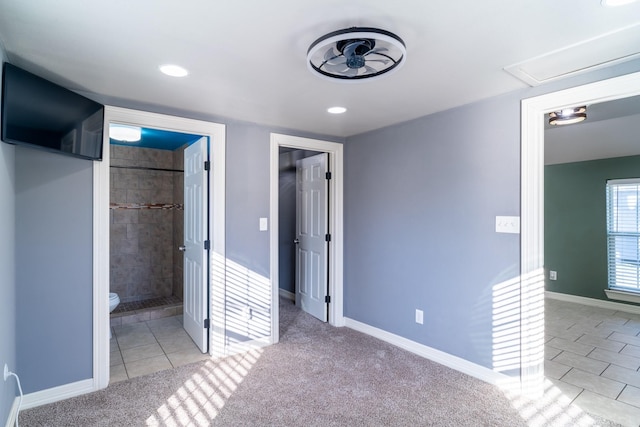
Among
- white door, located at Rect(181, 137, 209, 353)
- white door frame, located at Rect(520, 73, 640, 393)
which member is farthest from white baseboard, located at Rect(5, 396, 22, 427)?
white door frame, located at Rect(520, 73, 640, 393)

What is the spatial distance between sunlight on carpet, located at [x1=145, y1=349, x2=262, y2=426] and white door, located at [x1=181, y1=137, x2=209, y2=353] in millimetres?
382

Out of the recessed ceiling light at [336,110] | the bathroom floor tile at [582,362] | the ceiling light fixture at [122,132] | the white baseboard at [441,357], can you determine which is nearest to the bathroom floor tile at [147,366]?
the white baseboard at [441,357]

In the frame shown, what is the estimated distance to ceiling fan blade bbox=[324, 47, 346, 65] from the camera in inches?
68.4

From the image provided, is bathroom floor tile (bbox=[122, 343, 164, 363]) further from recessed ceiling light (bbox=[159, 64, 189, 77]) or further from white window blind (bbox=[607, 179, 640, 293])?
white window blind (bbox=[607, 179, 640, 293])

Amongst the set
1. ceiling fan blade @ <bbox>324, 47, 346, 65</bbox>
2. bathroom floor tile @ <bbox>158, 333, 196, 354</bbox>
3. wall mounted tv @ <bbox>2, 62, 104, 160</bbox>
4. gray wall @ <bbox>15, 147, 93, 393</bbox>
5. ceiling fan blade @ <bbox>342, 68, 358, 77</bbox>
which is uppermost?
ceiling fan blade @ <bbox>324, 47, 346, 65</bbox>

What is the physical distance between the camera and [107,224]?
8.45ft

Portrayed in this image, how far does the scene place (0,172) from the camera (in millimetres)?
1810

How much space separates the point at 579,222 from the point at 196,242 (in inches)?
209

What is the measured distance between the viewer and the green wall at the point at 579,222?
4.77 m

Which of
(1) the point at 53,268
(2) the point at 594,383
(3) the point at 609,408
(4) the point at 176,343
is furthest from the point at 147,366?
(2) the point at 594,383

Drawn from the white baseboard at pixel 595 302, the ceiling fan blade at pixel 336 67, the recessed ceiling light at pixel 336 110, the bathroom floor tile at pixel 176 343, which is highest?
the recessed ceiling light at pixel 336 110

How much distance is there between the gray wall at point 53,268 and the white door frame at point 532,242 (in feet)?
10.4

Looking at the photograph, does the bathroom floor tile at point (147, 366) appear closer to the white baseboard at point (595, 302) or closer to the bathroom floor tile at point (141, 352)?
the bathroom floor tile at point (141, 352)

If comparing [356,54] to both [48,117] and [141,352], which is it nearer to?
[48,117]
